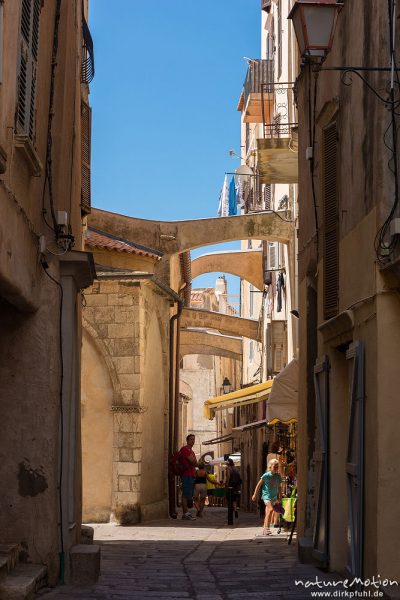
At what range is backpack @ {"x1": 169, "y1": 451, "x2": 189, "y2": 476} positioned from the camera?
72.9ft

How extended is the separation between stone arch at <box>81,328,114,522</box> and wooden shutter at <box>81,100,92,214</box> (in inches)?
184

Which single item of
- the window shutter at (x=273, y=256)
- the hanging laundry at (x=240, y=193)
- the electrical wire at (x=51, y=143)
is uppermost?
the hanging laundry at (x=240, y=193)

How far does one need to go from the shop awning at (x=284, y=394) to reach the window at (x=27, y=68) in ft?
27.9

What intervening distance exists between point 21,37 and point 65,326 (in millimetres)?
3037

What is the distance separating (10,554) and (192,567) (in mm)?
3340

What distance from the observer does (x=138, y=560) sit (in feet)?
43.7

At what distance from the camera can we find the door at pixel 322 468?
39.1 feet

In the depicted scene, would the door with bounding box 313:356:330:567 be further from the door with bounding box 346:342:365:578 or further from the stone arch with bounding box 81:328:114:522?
the stone arch with bounding box 81:328:114:522

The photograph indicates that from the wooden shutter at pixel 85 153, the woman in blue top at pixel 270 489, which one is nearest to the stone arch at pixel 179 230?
the woman in blue top at pixel 270 489

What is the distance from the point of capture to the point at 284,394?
17.7 metres

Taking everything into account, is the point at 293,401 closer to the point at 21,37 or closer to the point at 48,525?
the point at 48,525

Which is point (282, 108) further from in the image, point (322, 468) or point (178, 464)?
point (322, 468)

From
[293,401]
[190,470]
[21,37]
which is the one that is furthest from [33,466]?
[190,470]

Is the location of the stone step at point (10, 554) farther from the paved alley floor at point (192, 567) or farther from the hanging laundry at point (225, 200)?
the hanging laundry at point (225, 200)
